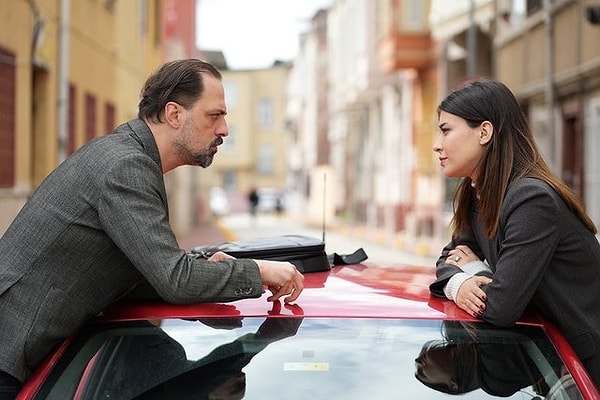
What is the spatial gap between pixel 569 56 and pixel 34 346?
17504 mm

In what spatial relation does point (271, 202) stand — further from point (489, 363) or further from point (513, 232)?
point (489, 363)

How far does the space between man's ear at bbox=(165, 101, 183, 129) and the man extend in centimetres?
15

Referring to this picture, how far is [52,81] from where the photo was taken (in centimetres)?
1762

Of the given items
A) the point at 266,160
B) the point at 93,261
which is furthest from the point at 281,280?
the point at 266,160

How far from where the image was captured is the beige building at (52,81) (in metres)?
14.9

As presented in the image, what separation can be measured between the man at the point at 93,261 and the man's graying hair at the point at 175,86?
0.17 m

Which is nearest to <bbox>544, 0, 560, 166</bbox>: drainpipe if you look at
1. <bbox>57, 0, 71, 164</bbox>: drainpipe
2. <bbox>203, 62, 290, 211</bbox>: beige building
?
<bbox>57, 0, 71, 164</bbox>: drainpipe

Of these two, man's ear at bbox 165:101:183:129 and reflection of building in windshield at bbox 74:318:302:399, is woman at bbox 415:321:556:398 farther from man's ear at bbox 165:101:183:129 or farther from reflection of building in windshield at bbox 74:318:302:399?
man's ear at bbox 165:101:183:129

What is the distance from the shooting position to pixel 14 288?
10.2ft

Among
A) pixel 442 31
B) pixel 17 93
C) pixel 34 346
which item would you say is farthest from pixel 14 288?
pixel 442 31

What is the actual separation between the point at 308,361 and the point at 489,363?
0.45 metres

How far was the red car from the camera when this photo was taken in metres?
2.98

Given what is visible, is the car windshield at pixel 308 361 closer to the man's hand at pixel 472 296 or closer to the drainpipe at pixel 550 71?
the man's hand at pixel 472 296

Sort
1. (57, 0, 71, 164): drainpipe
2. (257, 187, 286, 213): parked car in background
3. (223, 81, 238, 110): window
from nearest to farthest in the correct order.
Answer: (57, 0, 71, 164): drainpipe → (257, 187, 286, 213): parked car in background → (223, 81, 238, 110): window
